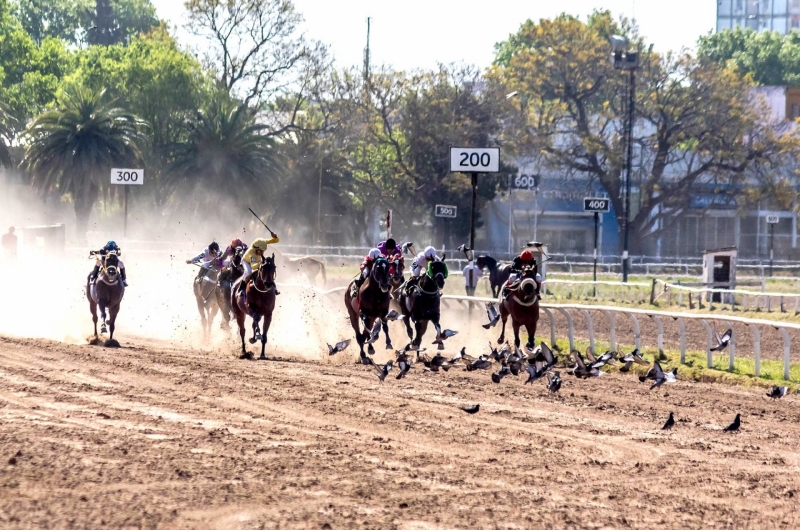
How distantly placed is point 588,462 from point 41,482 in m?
4.15

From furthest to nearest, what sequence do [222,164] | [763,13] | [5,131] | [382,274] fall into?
[763,13] → [5,131] → [222,164] → [382,274]

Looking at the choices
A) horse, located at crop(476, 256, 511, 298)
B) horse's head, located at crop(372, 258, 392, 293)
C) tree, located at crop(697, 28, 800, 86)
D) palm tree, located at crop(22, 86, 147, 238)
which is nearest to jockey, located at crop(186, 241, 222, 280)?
horse's head, located at crop(372, 258, 392, 293)

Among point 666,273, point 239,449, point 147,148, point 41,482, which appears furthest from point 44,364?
point 147,148

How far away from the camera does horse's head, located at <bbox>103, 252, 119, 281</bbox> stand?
1955 centimetres

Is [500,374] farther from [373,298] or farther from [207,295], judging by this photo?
[207,295]

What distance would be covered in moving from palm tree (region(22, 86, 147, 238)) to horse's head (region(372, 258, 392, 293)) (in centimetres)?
3322

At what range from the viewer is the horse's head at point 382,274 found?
1778 centimetres

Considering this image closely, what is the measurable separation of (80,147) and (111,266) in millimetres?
31148

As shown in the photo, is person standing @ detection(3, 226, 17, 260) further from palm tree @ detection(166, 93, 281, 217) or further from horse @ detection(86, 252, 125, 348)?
horse @ detection(86, 252, 125, 348)

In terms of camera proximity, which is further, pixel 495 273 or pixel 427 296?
pixel 495 273

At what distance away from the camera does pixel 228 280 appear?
A: 67.3 feet

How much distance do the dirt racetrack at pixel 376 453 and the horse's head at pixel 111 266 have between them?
4209 millimetres

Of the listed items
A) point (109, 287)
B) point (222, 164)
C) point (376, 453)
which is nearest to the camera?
point (376, 453)

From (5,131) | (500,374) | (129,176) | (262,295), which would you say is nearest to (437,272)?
(262,295)
